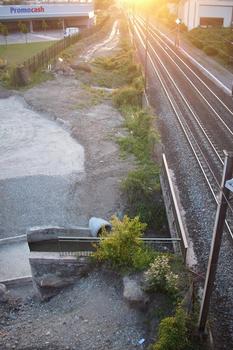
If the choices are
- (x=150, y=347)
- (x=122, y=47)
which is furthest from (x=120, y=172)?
(x=122, y=47)

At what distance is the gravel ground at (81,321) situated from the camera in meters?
11.5

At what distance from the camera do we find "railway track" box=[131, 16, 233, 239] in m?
21.9

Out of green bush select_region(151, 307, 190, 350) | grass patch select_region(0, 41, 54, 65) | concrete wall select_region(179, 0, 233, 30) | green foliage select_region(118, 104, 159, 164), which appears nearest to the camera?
green bush select_region(151, 307, 190, 350)

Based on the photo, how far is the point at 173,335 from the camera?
33.4 feet

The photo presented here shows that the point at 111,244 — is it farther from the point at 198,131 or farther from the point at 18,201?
the point at 198,131

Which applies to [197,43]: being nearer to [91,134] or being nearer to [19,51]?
[19,51]

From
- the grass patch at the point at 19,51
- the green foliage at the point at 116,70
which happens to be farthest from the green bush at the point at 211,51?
the grass patch at the point at 19,51

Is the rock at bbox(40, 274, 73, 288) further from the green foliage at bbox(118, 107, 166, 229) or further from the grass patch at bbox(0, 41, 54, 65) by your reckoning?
the grass patch at bbox(0, 41, 54, 65)

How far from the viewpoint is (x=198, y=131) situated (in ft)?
87.4

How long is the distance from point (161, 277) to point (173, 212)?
199 inches

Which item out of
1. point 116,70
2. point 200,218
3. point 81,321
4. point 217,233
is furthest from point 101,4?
point 217,233

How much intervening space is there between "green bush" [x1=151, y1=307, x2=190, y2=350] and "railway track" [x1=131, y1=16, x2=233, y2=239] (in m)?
6.06

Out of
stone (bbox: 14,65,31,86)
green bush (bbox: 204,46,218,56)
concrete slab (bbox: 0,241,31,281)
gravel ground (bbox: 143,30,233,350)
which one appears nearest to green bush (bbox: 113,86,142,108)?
gravel ground (bbox: 143,30,233,350)

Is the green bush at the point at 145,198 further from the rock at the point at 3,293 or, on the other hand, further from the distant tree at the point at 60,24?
the distant tree at the point at 60,24
